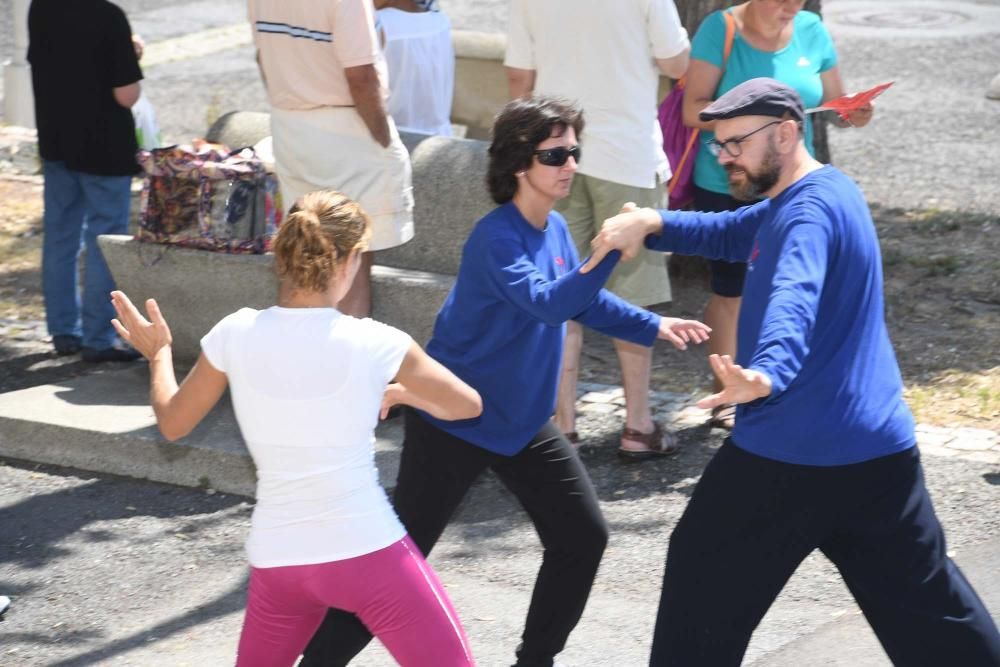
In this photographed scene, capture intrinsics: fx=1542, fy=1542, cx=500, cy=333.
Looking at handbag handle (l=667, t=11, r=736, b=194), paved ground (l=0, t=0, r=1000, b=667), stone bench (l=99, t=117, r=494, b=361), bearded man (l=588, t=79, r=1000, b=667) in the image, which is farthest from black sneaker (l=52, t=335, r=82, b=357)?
bearded man (l=588, t=79, r=1000, b=667)

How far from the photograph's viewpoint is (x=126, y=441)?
6367 mm

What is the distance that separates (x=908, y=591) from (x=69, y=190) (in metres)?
5.24

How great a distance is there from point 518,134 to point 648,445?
2.40m

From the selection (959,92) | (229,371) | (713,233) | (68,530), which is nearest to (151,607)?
(68,530)

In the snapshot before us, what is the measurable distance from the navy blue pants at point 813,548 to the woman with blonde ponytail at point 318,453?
0.63 m

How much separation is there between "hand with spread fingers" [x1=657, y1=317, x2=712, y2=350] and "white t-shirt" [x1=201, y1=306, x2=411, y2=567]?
0.97 metres

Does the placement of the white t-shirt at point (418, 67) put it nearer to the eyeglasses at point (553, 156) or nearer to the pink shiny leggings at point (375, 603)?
the eyeglasses at point (553, 156)

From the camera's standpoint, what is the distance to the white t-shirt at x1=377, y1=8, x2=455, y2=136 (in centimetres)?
753

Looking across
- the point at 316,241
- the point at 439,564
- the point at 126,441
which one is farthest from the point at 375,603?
the point at 126,441

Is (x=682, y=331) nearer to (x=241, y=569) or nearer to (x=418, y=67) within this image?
(x=241, y=569)

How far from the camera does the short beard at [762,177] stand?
147 inches

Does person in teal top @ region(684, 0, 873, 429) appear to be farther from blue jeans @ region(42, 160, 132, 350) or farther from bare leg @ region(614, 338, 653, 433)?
blue jeans @ region(42, 160, 132, 350)

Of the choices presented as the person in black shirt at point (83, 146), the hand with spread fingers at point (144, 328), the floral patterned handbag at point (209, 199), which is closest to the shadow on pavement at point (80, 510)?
the floral patterned handbag at point (209, 199)

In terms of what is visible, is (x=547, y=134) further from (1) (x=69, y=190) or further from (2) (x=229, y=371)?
(1) (x=69, y=190)
